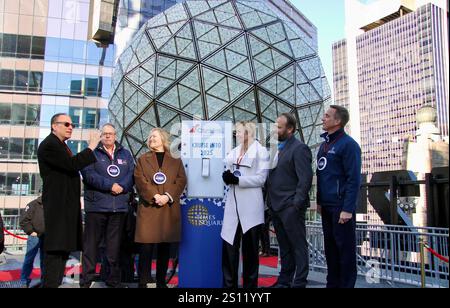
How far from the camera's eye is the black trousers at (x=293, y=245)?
12.5 feet

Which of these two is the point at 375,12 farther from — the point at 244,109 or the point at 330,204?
the point at 330,204

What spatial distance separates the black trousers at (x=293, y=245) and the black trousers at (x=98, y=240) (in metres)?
1.81

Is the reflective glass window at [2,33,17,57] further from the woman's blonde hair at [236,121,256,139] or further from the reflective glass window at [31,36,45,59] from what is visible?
the woman's blonde hair at [236,121,256,139]

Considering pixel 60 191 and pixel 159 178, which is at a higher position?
pixel 159 178

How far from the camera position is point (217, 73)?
5301 millimetres

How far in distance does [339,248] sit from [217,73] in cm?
290

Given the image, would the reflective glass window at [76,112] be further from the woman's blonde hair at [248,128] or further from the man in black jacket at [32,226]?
the woman's blonde hair at [248,128]

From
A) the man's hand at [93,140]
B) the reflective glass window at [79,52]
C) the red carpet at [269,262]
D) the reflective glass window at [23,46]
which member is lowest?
the red carpet at [269,262]

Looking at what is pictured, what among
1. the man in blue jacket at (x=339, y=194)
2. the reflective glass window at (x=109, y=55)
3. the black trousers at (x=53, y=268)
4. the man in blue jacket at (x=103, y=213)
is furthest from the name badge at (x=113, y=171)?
the reflective glass window at (x=109, y=55)

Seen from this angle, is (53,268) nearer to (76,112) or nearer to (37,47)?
(37,47)

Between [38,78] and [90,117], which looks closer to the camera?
[38,78]

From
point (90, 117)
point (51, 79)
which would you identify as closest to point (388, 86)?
point (90, 117)

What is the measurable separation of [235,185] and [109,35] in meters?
24.1
